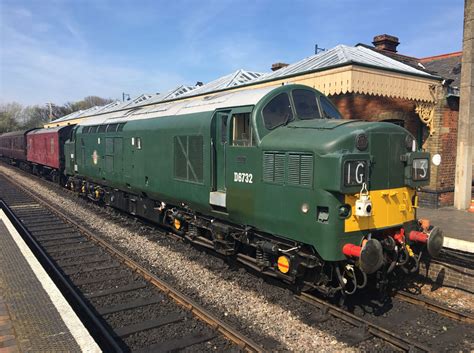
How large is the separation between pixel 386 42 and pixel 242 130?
10.4m

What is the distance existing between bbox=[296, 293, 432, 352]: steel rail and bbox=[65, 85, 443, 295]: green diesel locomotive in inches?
11.1

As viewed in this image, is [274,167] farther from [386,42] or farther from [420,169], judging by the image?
[386,42]

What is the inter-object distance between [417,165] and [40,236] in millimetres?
9634

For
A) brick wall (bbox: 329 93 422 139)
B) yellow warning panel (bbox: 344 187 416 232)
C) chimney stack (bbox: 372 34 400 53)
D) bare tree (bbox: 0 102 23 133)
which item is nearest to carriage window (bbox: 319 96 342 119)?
yellow warning panel (bbox: 344 187 416 232)

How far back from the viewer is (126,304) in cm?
651

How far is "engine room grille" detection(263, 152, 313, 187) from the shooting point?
568 centimetres

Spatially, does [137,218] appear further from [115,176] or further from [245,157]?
[245,157]

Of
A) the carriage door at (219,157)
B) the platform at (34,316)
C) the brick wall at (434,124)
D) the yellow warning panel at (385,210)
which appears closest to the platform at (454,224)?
the brick wall at (434,124)

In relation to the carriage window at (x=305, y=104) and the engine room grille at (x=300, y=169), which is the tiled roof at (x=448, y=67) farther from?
the engine room grille at (x=300, y=169)

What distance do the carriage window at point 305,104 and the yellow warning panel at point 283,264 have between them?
2.42 meters

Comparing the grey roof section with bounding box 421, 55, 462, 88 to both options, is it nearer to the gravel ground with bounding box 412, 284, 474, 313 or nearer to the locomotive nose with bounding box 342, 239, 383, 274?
the gravel ground with bounding box 412, 284, 474, 313

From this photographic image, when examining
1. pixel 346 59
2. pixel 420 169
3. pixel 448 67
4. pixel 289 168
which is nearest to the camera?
pixel 289 168

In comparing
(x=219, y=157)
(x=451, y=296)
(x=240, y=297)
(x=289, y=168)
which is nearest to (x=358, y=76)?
(x=219, y=157)

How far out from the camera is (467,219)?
32.6ft
